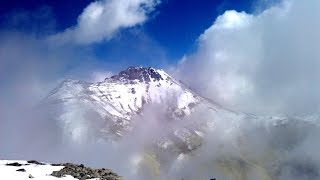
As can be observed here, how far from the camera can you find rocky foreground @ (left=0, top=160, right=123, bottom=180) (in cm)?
9600

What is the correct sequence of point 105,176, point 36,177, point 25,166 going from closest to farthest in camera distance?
point 36,177 → point 105,176 → point 25,166

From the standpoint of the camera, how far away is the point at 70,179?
95.8 metres

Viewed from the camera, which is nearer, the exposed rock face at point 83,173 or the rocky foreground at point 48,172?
the rocky foreground at point 48,172

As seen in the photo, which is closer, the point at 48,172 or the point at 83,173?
the point at 83,173

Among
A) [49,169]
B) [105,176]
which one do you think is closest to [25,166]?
[49,169]

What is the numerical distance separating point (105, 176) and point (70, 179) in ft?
33.2

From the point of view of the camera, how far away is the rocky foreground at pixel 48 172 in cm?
9600

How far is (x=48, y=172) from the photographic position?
337 feet

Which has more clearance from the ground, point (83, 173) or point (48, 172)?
point (48, 172)

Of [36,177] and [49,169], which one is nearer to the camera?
[36,177]

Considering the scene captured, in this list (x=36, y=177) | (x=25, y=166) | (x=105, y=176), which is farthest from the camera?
(x=25, y=166)

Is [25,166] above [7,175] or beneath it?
above

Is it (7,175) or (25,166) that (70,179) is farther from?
(25,166)

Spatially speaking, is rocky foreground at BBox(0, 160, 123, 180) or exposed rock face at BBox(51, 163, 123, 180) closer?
rocky foreground at BBox(0, 160, 123, 180)
